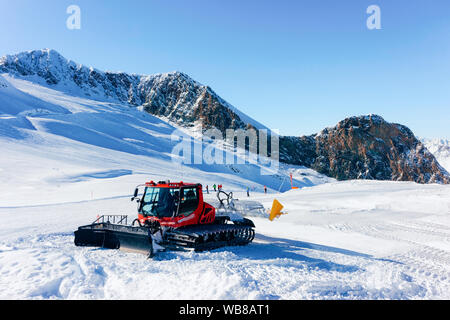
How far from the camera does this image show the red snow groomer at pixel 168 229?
833 centimetres

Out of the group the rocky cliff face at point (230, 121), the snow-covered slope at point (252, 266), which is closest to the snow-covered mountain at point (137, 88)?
the rocky cliff face at point (230, 121)

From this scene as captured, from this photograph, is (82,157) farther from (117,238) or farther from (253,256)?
(253,256)

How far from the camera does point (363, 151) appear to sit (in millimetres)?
100500

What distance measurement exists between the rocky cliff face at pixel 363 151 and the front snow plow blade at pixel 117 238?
90.2 meters

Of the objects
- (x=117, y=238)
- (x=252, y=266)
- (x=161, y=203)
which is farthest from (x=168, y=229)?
(x=252, y=266)

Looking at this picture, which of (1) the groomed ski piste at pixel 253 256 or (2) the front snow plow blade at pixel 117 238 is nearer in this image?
(1) the groomed ski piste at pixel 253 256

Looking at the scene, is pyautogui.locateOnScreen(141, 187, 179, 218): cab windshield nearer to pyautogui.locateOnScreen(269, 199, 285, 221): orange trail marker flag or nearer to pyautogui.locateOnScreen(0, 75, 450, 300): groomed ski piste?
pyautogui.locateOnScreen(0, 75, 450, 300): groomed ski piste

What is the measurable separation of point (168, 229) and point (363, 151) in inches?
4037

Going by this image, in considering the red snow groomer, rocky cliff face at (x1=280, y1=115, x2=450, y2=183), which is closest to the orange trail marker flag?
the red snow groomer

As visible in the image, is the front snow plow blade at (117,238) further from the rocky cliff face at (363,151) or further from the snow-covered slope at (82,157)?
the rocky cliff face at (363,151)

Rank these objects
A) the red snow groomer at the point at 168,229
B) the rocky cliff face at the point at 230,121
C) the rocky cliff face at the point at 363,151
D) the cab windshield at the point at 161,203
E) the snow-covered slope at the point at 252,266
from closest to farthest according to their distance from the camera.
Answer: the snow-covered slope at the point at 252,266
the red snow groomer at the point at 168,229
the cab windshield at the point at 161,203
the rocky cliff face at the point at 363,151
the rocky cliff face at the point at 230,121

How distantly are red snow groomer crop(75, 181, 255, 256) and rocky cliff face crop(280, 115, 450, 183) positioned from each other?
8845 cm
